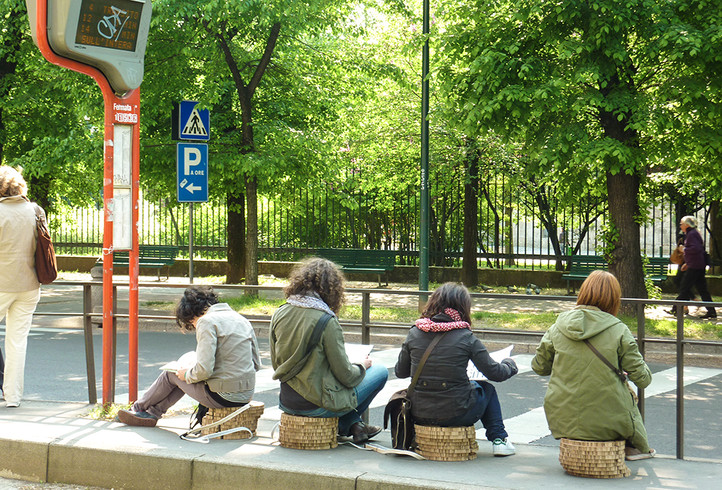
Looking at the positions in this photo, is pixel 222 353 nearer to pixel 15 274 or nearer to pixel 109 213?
pixel 109 213

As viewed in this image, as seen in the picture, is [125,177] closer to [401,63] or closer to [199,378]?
[199,378]

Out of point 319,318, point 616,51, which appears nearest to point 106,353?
point 319,318

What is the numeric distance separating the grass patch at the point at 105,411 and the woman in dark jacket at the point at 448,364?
241cm

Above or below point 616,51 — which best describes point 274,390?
below

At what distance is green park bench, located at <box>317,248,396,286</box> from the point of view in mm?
19719

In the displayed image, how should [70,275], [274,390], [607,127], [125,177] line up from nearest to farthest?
1. [125,177]
2. [274,390]
3. [607,127]
4. [70,275]

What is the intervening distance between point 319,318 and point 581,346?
1541mm

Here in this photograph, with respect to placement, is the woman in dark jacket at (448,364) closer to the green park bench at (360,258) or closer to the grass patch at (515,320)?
the grass patch at (515,320)

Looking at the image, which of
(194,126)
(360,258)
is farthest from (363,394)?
(360,258)

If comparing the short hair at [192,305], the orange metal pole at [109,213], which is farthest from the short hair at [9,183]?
the short hair at [192,305]

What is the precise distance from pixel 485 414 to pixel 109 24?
3714 millimetres

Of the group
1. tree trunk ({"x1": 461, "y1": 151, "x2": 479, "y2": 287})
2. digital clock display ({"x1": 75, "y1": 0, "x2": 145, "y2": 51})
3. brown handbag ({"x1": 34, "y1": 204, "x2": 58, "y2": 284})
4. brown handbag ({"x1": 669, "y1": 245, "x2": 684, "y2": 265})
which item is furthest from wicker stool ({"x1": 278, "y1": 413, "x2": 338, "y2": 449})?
tree trunk ({"x1": 461, "y1": 151, "x2": 479, "y2": 287})

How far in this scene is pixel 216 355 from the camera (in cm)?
550

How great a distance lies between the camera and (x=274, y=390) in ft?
27.2
